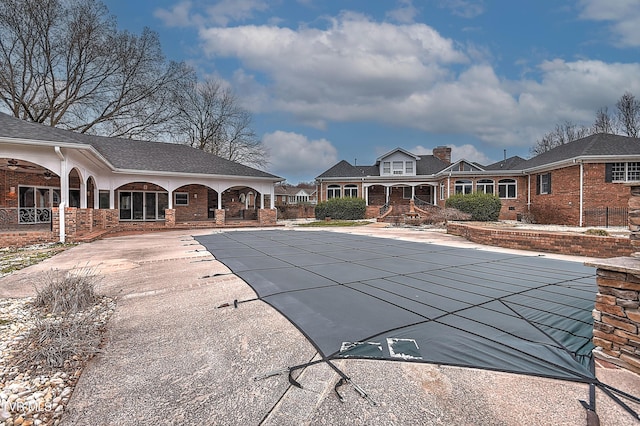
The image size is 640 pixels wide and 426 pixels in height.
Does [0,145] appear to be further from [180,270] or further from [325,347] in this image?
[325,347]

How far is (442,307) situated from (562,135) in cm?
4127

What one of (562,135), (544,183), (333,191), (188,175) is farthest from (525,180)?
(188,175)

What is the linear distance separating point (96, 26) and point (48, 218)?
1417cm

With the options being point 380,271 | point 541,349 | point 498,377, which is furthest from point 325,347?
point 380,271

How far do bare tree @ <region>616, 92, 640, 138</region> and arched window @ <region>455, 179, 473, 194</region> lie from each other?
19.2 metres

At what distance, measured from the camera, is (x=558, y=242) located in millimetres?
7746

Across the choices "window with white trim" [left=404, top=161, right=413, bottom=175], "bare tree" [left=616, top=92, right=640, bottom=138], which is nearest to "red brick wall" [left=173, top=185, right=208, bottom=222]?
"window with white trim" [left=404, top=161, right=413, bottom=175]

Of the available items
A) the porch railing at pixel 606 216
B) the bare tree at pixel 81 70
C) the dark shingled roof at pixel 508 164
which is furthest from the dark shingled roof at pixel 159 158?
the dark shingled roof at pixel 508 164

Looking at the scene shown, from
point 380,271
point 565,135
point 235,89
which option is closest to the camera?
point 380,271

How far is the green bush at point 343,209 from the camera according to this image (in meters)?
23.2

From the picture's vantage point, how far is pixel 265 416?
1763 mm

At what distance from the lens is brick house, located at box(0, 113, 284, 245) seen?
959 centimetres

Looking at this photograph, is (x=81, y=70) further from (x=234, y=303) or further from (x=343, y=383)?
(x=343, y=383)

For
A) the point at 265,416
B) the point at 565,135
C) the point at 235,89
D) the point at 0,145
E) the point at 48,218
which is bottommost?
the point at 265,416
